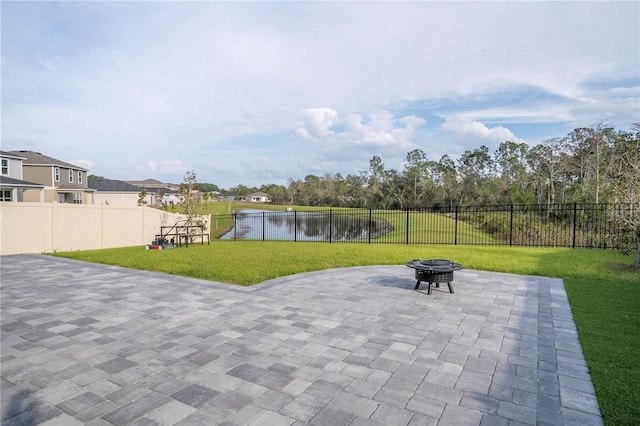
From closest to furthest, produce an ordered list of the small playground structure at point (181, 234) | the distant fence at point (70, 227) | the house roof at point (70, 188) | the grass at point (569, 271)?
the grass at point (569, 271), the distant fence at point (70, 227), the small playground structure at point (181, 234), the house roof at point (70, 188)

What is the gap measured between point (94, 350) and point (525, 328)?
16.0 ft

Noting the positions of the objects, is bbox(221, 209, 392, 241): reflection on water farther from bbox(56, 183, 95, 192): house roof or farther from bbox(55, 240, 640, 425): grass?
bbox(56, 183, 95, 192): house roof

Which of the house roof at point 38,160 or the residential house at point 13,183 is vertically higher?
the house roof at point 38,160

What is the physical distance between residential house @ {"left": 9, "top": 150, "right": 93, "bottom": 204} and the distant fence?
18582mm

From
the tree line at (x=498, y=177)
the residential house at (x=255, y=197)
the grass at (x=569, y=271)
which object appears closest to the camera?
the grass at (x=569, y=271)

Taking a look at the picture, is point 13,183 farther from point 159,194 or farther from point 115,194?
point 115,194

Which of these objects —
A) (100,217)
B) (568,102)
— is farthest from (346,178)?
(100,217)

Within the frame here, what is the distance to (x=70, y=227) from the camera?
11422mm

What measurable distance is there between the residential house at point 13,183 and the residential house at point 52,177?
1.69 meters

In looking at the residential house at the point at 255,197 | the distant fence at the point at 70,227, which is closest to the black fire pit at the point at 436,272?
the distant fence at the point at 70,227

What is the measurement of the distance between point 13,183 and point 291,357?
2471 cm

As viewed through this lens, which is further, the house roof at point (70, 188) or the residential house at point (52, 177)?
the house roof at point (70, 188)

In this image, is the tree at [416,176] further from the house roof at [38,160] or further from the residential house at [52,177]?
the house roof at [38,160]

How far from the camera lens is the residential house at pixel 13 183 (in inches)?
807
